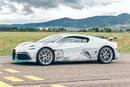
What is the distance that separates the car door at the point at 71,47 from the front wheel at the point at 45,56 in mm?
540

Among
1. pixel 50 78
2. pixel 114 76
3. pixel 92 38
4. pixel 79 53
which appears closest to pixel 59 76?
pixel 50 78

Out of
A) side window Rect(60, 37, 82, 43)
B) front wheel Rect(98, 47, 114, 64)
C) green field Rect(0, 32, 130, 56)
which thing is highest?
side window Rect(60, 37, 82, 43)

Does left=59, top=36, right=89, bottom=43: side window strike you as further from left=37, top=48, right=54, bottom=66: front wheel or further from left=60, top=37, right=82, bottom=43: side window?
left=37, top=48, right=54, bottom=66: front wheel

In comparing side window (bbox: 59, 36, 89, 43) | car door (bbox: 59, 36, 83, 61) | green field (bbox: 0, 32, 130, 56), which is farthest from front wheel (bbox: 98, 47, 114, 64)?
green field (bbox: 0, 32, 130, 56)

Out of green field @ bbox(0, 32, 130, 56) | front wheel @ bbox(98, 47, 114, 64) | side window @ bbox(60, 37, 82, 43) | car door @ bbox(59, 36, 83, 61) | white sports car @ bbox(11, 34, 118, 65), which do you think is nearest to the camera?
white sports car @ bbox(11, 34, 118, 65)

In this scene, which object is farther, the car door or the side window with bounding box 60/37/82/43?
the side window with bounding box 60/37/82/43

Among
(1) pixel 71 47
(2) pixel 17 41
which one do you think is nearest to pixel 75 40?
(1) pixel 71 47

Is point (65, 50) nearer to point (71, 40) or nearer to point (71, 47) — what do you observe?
point (71, 47)

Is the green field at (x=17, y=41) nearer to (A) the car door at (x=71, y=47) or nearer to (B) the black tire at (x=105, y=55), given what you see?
(A) the car door at (x=71, y=47)

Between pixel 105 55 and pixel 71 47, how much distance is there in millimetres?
1530

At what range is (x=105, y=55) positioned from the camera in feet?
37.4

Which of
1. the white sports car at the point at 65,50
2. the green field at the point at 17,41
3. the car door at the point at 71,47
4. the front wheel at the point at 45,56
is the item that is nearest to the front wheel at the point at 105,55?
the white sports car at the point at 65,50

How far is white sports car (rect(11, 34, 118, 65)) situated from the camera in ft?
33.6

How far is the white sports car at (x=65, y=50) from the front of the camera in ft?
33.6
